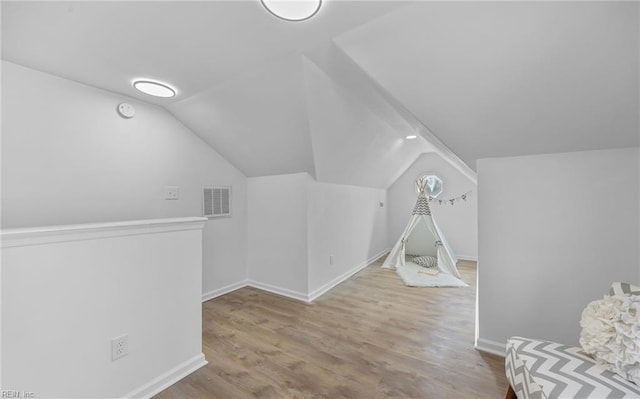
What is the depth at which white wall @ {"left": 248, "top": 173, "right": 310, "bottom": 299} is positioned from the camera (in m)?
3.00

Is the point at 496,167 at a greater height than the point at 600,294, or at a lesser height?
greater

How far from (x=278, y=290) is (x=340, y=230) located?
1209 mm

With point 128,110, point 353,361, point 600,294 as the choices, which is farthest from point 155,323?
point 600,294

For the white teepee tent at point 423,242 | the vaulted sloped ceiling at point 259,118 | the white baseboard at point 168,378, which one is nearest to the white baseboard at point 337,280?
the white teepee tent at point 423,242

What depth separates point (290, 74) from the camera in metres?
1.86

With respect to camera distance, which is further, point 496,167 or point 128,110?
point 128,110

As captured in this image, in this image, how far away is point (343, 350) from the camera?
197cm

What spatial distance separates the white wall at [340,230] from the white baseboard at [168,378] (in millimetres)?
1414

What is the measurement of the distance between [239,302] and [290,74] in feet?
8.27

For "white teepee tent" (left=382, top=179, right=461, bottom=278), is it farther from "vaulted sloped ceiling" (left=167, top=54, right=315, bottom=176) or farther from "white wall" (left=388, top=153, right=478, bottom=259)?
"vaulted sloped ceiling" (left=167, top=54, right=315, bottom=176)

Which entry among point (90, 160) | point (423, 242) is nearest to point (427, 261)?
point (423, 242)

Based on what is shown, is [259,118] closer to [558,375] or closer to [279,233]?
[279,233]

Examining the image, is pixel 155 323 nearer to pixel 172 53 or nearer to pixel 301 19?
pixel 172 53

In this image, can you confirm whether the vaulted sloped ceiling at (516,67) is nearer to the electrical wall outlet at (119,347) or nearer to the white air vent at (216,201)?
the electrical wall outlet at (119,347)
